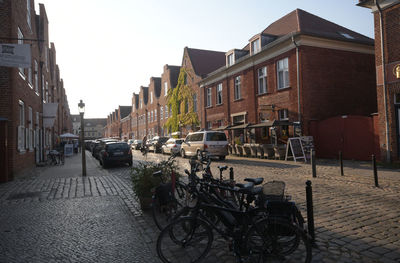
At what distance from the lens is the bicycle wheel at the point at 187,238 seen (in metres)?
3.49

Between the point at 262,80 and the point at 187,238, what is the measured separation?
1924 cm

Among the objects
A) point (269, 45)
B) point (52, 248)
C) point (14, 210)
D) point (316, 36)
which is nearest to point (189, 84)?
point (269, 45)

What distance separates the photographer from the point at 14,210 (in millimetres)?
6465

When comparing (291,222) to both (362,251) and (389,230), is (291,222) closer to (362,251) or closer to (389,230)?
(362,251)

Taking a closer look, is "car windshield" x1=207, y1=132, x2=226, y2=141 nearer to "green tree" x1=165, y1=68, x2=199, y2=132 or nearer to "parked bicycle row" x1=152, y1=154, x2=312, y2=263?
"green tree" x1=165, y1=68, x2=199, y2=132

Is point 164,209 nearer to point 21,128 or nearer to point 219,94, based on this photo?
point 21,128

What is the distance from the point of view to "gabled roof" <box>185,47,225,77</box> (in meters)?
33.9

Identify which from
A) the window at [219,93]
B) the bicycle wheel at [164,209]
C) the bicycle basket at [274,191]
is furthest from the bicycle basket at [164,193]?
the window at [219,93]

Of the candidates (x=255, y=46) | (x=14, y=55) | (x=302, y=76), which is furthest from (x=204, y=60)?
(x=14, y=55)

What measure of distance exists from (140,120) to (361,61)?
46429mm

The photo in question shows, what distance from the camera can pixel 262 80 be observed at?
21500 millimetres

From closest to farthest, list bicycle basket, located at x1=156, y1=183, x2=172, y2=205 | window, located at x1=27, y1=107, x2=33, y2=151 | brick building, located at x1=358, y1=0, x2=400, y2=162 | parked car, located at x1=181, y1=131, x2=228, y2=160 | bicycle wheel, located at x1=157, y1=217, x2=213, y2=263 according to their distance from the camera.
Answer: bicycle wheel, located at x1=157, y1=217, x2=213, y2=263, bicycle basket, located at x1=156, y1=183, x2=172, y2=205, brick building, located at x1=358, y1=0, x2=400, y2=162, window, located at x1=27, y1=107, x2=33, y2=151, parked car, located at x1=181, y1=131, x2=228, y2=160

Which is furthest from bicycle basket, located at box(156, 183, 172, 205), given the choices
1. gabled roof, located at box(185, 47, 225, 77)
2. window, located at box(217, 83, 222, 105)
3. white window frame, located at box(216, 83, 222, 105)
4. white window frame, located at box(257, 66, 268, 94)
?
gabled roof, located at box(185, 47, 225, 77)

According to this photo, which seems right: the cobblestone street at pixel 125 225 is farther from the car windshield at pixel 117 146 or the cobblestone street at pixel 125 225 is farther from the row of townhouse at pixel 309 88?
the car windshield at pixel 117 146
